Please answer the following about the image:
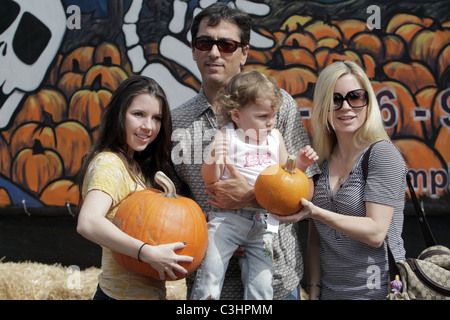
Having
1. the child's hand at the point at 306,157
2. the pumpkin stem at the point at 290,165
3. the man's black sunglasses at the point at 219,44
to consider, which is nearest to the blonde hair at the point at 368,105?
the child's hand at the point at 306,157

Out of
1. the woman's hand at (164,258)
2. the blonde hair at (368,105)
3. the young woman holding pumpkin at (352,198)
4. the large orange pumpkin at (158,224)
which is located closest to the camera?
the woman's hand at (164,258)

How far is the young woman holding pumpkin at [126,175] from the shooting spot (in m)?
2.34

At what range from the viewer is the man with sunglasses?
9.90 feet

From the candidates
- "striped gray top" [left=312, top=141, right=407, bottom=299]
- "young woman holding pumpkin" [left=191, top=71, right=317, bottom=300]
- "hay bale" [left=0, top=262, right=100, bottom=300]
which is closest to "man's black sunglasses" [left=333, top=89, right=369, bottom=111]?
"striped gray top" [left=312, top=141, right=407, bottom=299]

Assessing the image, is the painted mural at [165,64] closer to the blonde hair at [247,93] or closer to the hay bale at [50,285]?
the hay bale at [50,285]

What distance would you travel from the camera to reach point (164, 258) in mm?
2348

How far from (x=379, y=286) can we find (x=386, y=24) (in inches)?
177

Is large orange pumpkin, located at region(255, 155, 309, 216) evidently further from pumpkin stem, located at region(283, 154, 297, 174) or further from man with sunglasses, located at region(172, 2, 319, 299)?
man with sunglasses, located at region(172, 2, 319, 299)

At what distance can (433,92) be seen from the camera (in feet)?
19.4

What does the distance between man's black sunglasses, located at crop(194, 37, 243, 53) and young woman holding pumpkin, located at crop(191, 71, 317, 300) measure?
1.29 feet

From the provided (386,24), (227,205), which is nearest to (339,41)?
(386,24)

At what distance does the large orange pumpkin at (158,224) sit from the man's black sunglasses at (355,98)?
4.08 ft

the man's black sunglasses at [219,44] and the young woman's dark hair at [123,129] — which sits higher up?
the man's black sunglasses at [219,44]

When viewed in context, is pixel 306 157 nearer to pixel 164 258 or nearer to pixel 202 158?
pixel 202 158
